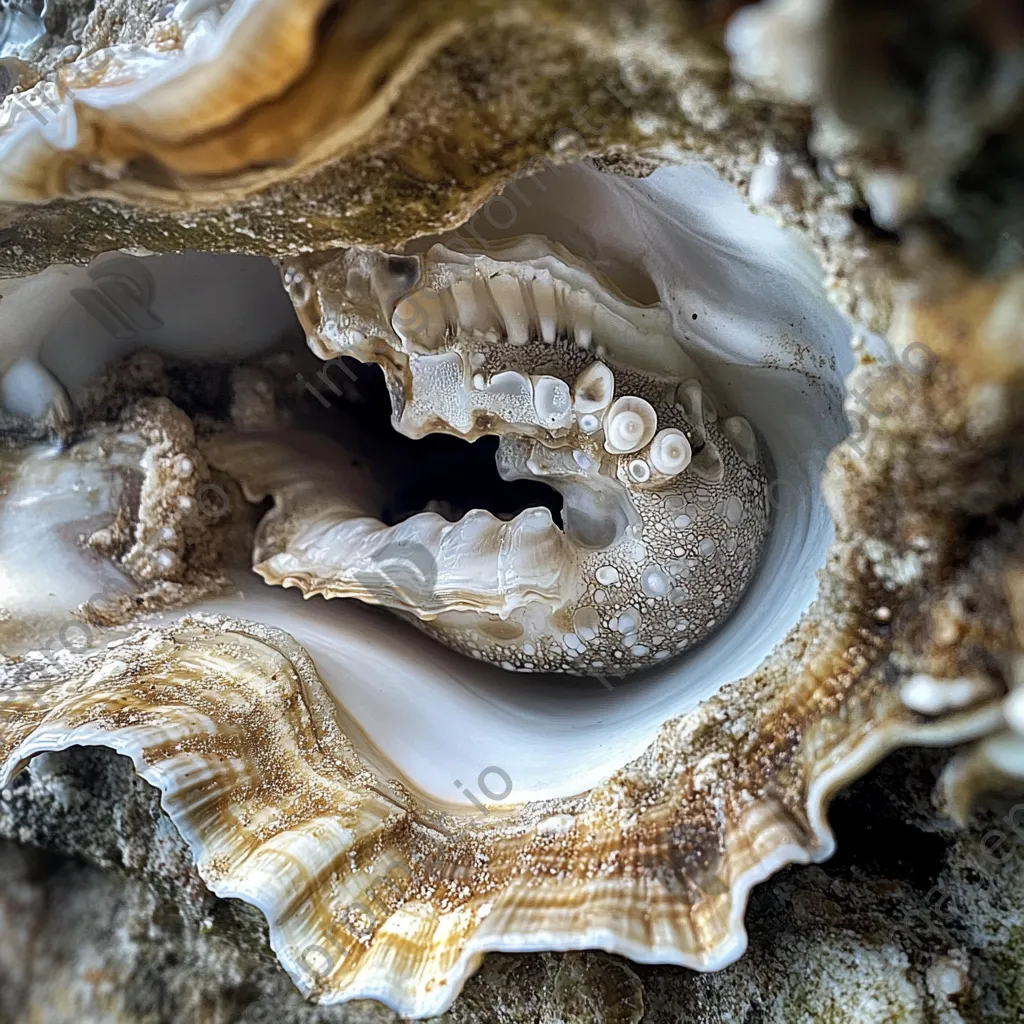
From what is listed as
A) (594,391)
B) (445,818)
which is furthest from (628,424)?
(445,818)

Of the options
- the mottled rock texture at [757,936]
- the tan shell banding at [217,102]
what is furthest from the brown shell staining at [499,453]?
the mottled rock texture at [757,936]

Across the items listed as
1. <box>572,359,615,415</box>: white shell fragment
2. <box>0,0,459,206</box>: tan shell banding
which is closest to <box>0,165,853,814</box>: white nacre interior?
<box>572,359,615,415</box>: white shell fragment

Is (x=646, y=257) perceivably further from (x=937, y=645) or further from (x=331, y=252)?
(x=937, y=645)

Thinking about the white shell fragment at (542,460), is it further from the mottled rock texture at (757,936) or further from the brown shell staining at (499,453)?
the mottled rock texture at (757,936)

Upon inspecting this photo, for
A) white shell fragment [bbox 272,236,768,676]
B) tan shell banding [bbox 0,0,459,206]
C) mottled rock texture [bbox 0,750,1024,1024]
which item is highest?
tan shell banding [bbox 0,0,459,206]

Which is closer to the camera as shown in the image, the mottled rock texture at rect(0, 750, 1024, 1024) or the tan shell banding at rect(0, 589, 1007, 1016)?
the tan shell banding at rect(0, 589, 1007, 1016)

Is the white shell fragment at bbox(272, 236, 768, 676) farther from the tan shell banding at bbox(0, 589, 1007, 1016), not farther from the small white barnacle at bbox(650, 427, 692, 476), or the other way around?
the tan shell banding at bbox(0, 589, 1007, 1016)
